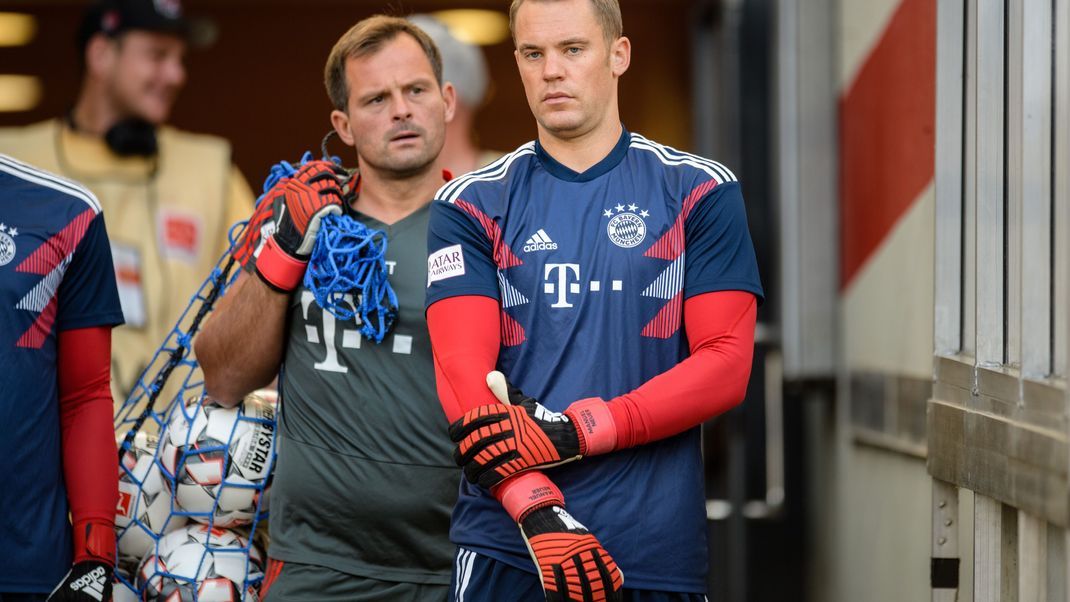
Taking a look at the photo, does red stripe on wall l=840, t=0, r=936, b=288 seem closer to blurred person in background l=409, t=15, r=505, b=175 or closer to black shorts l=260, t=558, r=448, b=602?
blurred person in background l=409, t=15, r=505, b=175

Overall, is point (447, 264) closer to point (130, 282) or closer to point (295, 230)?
point (295, 230)

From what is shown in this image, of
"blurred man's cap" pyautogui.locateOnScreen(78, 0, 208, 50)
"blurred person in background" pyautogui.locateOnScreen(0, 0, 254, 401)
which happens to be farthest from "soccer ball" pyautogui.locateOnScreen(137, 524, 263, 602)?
"blurred man's cap" pyautogui.locateOnScreen(78, 0, 208, 50)

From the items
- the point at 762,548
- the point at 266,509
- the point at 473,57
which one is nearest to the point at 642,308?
the point at 266,509

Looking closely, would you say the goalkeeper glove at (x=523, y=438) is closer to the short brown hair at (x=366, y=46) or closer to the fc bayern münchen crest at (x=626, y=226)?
the fc bayern münchen crest at (x=626, y=226)

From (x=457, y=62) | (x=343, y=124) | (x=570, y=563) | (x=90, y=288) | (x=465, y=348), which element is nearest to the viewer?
(x=570, y=563)

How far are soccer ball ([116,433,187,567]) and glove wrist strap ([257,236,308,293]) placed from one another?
563 mm

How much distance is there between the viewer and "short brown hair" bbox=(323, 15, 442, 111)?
133 inches

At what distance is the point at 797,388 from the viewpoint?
5.12 m

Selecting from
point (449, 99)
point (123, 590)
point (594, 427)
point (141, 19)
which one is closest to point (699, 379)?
point (594, 427)

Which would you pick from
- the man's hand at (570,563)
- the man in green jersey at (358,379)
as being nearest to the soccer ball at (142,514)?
the man in green jersey at (358,379)

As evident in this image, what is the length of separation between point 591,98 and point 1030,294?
868 millimetres

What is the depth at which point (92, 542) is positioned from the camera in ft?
9.70

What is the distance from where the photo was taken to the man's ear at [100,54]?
17.3 ft

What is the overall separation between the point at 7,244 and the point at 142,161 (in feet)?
7.91
